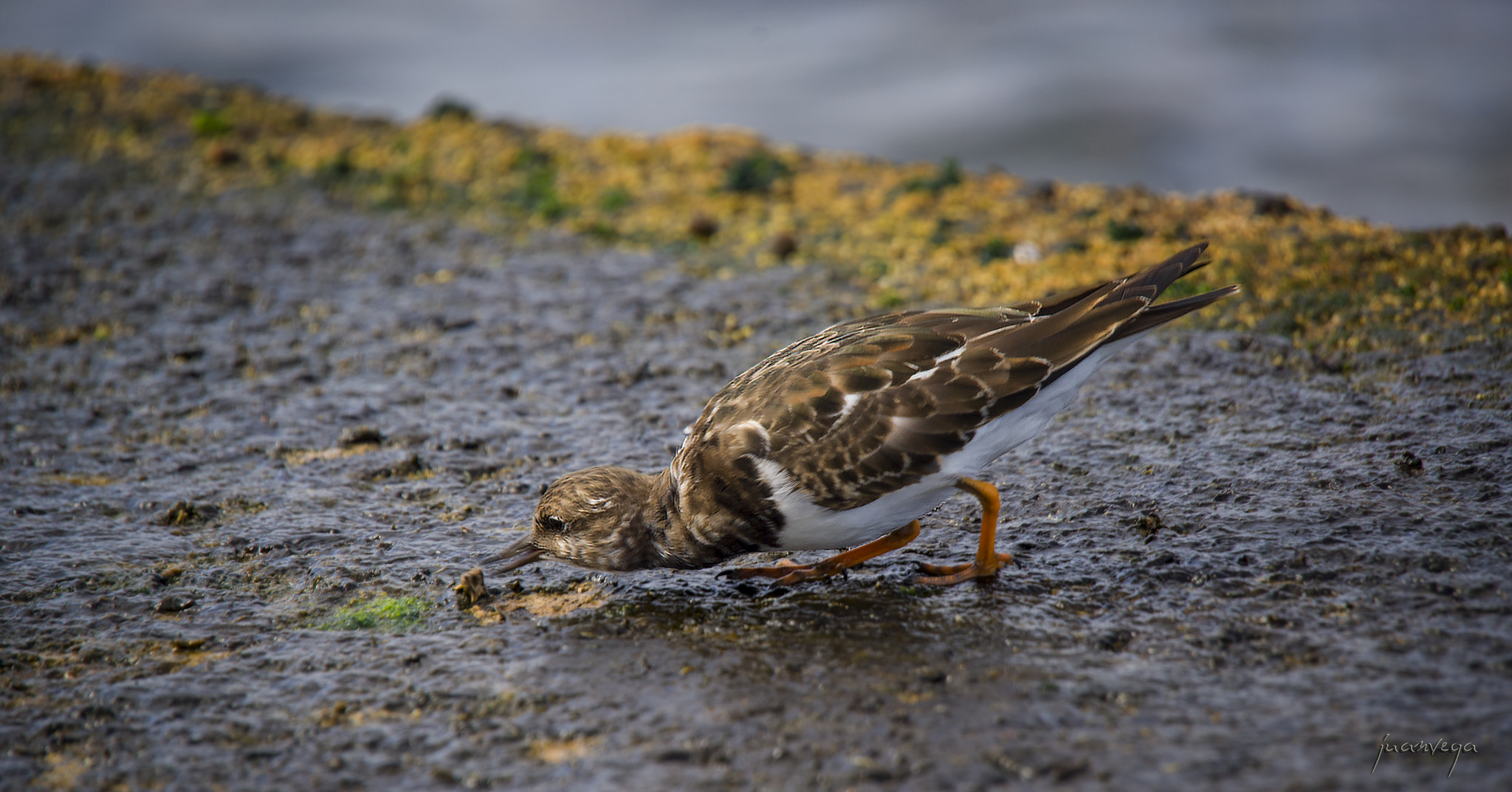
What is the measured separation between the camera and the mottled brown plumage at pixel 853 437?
483 cm

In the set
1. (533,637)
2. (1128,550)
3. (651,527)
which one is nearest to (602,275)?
(651,527)

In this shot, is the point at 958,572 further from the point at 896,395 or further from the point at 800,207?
the point at 800,207

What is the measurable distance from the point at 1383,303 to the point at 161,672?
7316mm

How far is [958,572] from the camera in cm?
495

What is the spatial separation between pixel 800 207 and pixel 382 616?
5.94 meters

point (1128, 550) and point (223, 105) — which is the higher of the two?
point (223, 105)

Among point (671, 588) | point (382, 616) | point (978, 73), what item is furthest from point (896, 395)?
point (978, 73)

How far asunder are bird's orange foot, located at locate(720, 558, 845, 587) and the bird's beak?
37.1 inches

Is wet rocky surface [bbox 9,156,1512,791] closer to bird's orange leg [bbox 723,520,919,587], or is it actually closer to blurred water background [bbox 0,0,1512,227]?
bird's orange leg [bbox 723,520,919,587]

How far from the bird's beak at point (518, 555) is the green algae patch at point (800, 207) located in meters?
3.72

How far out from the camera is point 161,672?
4.43 metres

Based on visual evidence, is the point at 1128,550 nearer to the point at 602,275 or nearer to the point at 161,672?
the point at 161,672

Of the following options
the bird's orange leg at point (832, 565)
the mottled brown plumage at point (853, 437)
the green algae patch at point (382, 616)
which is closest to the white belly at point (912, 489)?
the mottled brown plumage at point (853, 437)

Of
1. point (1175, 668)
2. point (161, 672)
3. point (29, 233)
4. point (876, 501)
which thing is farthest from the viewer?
point (29, 233)
